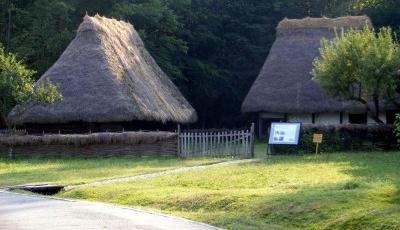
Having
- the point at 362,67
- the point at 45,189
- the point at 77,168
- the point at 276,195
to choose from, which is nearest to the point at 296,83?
the point at 362,67

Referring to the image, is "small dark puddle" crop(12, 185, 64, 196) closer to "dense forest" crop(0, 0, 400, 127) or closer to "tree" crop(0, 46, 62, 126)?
"tree" crop(0, 46, 62, 126)

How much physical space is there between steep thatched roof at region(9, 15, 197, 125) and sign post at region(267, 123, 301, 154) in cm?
713

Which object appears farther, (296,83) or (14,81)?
(296,83)

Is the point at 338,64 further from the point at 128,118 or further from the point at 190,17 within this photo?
the point at 190,17

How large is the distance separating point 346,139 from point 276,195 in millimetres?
16037

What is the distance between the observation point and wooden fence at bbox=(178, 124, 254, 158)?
94.1 ft

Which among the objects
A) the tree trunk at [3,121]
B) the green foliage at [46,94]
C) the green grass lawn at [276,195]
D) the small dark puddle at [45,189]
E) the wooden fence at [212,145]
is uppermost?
the green foliage at [46,94]

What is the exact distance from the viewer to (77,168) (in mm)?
24484

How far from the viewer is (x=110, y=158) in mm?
29094

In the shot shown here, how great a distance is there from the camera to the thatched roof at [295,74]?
124ft

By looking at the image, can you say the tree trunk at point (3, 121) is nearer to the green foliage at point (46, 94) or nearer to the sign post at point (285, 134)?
the green foliage at point (46, 94)

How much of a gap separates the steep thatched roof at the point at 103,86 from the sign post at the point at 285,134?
7.13 m

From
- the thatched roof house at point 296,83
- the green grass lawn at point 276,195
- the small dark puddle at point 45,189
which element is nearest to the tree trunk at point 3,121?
the thatched roof house at point 296,83

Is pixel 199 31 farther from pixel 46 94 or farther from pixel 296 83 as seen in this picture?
pixel 46 94
